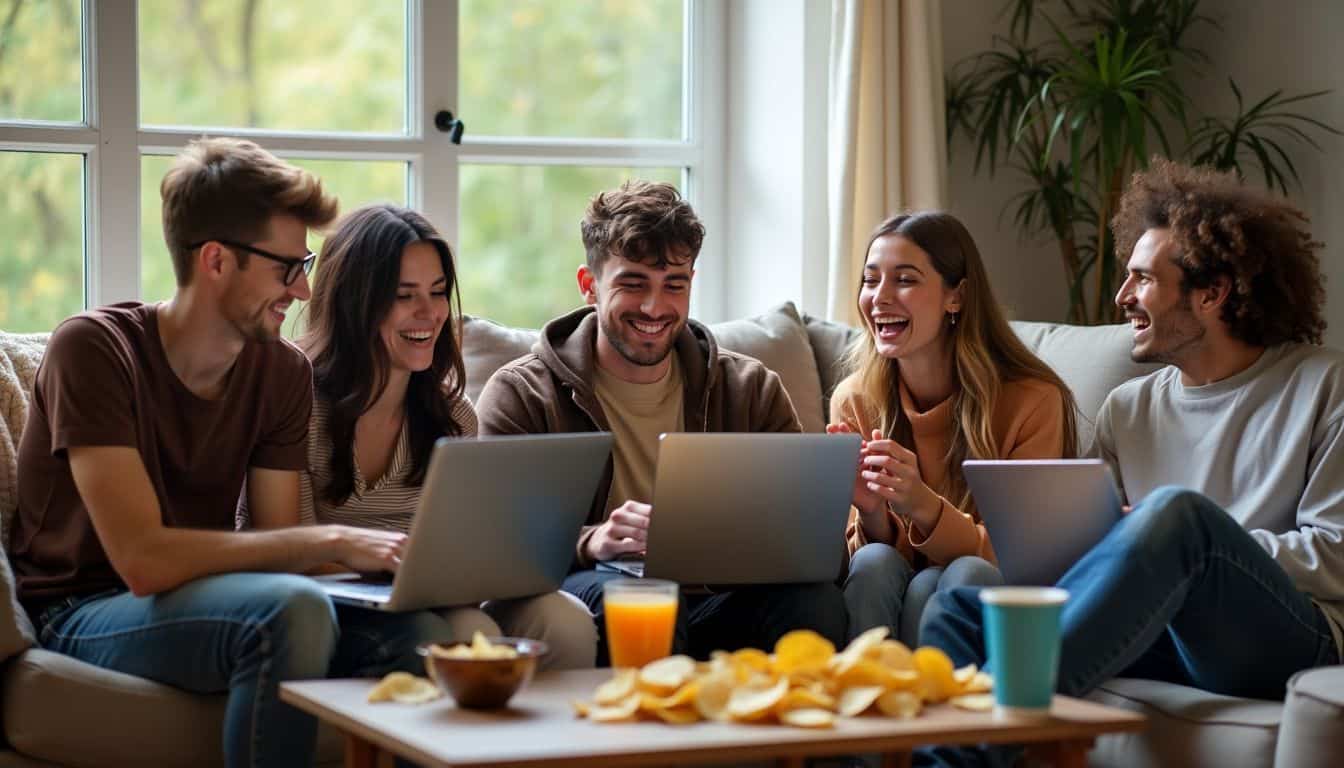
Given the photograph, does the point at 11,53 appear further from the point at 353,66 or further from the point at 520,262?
the point at 520,262

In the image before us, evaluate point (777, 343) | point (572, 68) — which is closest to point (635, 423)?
point (777, 343)

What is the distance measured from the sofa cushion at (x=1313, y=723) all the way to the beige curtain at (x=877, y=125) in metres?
1.83

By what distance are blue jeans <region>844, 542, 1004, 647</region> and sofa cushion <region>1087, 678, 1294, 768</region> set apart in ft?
0.91

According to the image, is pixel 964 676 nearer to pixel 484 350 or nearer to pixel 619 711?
pixel 619 711

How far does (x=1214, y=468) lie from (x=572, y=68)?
2078mm

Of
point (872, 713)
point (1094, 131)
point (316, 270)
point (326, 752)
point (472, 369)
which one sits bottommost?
point (326, 752)

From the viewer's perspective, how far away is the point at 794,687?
5.98 ft

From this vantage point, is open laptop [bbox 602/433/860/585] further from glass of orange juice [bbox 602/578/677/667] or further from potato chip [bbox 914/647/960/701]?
potato chip [bbox 914/647/960/701]

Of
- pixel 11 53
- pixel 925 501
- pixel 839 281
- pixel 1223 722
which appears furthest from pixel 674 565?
pixel 11 53

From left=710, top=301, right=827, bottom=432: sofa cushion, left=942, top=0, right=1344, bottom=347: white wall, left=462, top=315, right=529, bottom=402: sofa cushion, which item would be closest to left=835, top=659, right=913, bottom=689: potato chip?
left=462, top=315, right=529, bottom=402: sofa cushion

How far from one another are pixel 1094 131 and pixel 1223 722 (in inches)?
95.9

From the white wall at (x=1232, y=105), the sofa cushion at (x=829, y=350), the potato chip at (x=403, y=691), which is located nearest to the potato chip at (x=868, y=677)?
the potato chip at (x=403, y=691)

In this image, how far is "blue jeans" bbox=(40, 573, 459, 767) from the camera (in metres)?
2.10

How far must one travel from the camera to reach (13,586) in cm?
229
